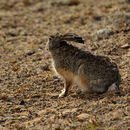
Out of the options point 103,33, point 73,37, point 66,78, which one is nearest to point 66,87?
point 66,78

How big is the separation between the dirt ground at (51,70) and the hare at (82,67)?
21cm

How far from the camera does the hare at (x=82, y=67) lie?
23.0 feet

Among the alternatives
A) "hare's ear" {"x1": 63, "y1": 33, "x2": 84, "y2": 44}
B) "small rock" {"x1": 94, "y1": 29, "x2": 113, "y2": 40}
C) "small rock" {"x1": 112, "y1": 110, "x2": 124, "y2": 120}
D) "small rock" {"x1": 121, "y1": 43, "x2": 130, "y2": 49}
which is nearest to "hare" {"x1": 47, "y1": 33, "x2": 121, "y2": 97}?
"hare's ear" {"x1": 63, "y1": 33, "x2": 84, "y2": 44}

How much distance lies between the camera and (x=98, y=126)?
5562 millimetres

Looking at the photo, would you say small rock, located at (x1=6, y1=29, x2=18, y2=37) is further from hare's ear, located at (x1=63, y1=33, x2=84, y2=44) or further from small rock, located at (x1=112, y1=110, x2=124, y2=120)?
small rock, located at (x1=112, y1=110, x2=124, y2=120)

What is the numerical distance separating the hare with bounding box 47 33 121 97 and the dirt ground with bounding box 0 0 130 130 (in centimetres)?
21

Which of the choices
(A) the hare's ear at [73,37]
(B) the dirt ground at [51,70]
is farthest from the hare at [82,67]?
(B) the dirt ground at [51,70]

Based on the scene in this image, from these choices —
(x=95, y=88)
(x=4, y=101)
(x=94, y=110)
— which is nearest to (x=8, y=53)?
(x=4, y=101)

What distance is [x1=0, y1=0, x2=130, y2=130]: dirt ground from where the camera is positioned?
602 centimetres

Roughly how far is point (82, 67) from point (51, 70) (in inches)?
89.5

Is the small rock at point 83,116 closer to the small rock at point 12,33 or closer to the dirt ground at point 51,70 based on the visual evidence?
the dirt ground at point 51,70

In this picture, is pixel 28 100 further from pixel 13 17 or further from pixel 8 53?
pixel 13 17

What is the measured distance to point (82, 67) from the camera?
23.9 ft

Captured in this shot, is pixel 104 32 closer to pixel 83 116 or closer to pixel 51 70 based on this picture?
pixel 51 70
